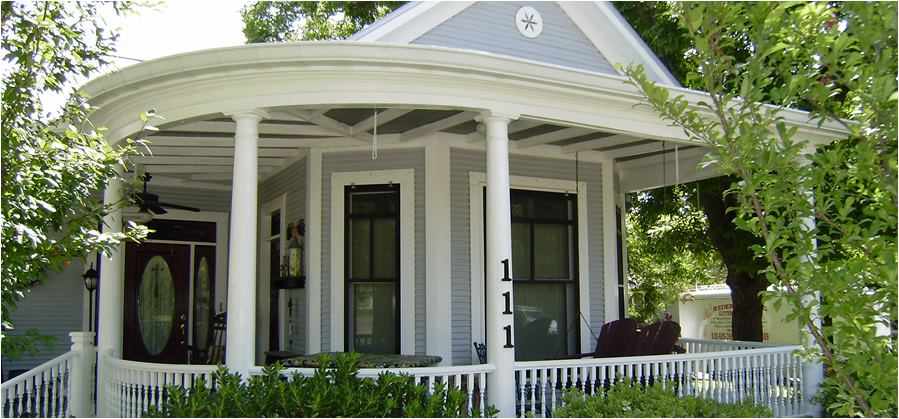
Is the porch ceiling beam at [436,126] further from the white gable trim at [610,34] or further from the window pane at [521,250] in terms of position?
the white gable trim at [610,34]

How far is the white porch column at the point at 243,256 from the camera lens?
17.9 feet

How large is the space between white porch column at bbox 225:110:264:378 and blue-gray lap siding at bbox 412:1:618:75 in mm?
2339

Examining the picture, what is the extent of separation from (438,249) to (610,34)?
2.93 metres

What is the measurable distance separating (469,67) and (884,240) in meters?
3.41

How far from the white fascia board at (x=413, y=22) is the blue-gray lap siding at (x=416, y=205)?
3.90 feet

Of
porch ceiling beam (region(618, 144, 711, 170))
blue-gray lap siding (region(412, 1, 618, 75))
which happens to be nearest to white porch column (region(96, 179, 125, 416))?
blue-gray lap siding (region(412, 1, 618, 75))

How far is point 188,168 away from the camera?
9516mm

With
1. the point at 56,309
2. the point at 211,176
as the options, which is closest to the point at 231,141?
the point at 211,176

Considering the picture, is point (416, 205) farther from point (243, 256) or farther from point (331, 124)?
point (243, 256)

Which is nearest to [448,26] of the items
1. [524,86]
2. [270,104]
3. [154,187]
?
[524,86]

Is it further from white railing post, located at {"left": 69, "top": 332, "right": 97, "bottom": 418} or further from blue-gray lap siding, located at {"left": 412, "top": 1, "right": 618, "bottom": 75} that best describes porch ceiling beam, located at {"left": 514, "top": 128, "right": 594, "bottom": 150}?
white railing post, located at {"left": 69, "top": 332, "right": 97, "bottom": 418}

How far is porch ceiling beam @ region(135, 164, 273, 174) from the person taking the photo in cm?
945

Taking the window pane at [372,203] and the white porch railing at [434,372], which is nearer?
the white porch railing at [434,372]

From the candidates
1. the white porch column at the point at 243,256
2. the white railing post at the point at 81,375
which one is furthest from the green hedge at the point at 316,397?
the white railing post at the point at 81,375
